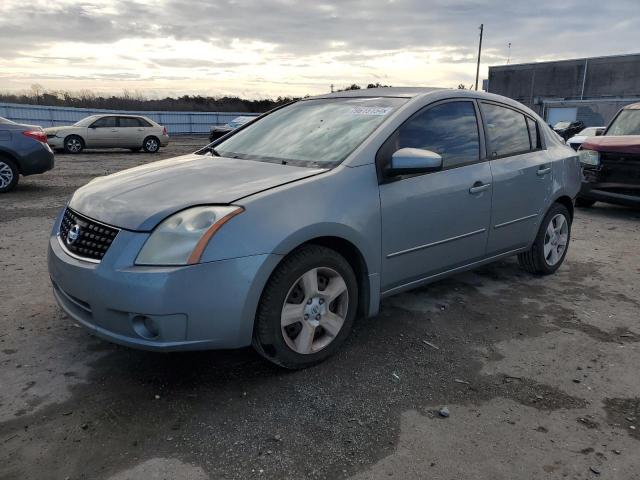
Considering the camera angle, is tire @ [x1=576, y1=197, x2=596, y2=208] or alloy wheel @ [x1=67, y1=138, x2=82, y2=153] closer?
tire @ [x1=576, y1=197, x2=596, y2=208]

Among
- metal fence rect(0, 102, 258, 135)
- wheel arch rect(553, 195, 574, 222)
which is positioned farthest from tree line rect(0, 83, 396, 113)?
wheel arch rect(553, 195, 574, 222)

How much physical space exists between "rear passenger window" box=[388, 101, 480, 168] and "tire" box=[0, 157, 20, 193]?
26.2ft

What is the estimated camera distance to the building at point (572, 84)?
34.9 meters

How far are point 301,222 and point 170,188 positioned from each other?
2.57 feet

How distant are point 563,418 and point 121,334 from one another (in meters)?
2.25

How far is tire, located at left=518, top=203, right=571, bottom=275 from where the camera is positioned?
476cm

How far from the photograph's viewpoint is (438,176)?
3621mm

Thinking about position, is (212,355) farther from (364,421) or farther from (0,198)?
(0,198)

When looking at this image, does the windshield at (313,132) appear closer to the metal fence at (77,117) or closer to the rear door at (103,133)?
the rear door at (103,133)

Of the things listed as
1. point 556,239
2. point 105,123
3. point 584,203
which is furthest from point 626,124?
point 105,123

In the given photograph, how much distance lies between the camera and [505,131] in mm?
4336

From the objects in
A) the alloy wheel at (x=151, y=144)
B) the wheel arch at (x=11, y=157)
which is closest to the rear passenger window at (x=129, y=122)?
the alloy wheel at (x=151, y=144)

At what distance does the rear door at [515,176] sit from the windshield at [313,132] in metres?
1.00

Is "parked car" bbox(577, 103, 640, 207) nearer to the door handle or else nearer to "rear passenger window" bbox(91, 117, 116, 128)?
the door handle
